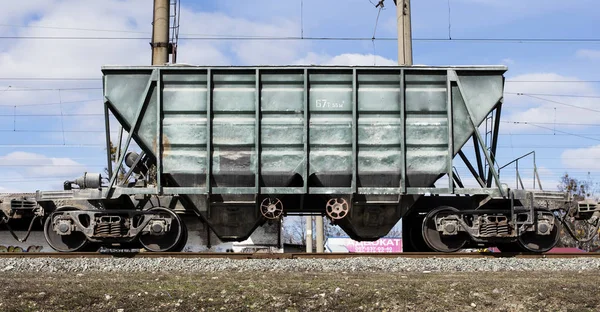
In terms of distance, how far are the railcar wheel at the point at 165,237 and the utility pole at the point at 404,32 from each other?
1139 centimetres

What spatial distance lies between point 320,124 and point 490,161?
358 cm

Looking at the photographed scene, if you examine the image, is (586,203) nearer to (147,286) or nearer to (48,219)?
(147,286)

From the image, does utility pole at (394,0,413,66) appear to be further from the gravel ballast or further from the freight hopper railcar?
the gravel ballast

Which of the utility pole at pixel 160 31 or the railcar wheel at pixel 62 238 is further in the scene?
the utility pole at pixel 160 31

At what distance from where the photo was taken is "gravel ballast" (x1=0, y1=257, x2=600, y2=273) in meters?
10.4

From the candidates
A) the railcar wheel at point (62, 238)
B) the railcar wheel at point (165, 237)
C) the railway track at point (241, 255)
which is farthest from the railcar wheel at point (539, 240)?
the railcar wheel at point (62, 238)

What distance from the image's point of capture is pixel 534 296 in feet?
24.0

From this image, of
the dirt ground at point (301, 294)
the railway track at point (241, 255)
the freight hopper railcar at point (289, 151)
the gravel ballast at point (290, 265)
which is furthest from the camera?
the freight hopper railcar at point (289, 151)

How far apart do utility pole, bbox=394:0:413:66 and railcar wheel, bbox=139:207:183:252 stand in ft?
37.4

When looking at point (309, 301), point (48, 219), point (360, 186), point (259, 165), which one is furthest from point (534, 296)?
point (48, 219)

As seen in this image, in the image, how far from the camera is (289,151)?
1245 centimetres

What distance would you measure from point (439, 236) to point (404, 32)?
10.9m

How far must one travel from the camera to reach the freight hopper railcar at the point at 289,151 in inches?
489

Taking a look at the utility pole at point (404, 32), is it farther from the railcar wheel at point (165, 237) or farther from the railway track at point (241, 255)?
the railcar wheel at point (165, 237)
